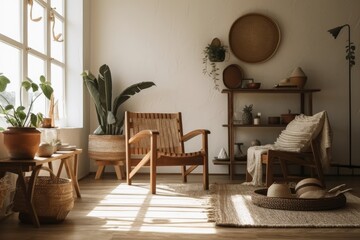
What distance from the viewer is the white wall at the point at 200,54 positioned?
557 cm

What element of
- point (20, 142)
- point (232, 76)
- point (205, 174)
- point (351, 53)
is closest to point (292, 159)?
point (205, 174)

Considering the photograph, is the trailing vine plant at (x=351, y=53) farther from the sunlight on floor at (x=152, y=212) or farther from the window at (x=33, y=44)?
the window at (x=33, y=44)

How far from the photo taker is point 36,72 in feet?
13.8

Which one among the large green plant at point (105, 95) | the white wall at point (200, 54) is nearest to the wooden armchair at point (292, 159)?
the white wall at point (200, 54)

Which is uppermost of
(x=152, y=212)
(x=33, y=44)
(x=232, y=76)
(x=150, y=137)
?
(x=33, y=44)

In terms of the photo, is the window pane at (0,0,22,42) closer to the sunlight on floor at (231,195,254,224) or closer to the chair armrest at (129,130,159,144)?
the chair armrest at (129,130,159,144)

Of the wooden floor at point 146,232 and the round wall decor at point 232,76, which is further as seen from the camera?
the round wall decor at point 232,76

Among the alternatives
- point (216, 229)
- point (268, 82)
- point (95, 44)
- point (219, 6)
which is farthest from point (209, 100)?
point (216, 229)

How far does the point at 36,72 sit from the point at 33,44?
0.26 m

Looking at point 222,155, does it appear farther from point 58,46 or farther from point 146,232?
point 146,232

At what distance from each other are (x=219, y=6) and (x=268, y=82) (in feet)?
3.77

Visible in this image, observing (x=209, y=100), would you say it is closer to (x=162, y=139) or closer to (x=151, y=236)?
(x=162, y=139)

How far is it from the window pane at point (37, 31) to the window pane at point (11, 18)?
31 cm

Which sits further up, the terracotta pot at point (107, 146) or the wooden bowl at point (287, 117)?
the wooden bowl at point (287, 117)
